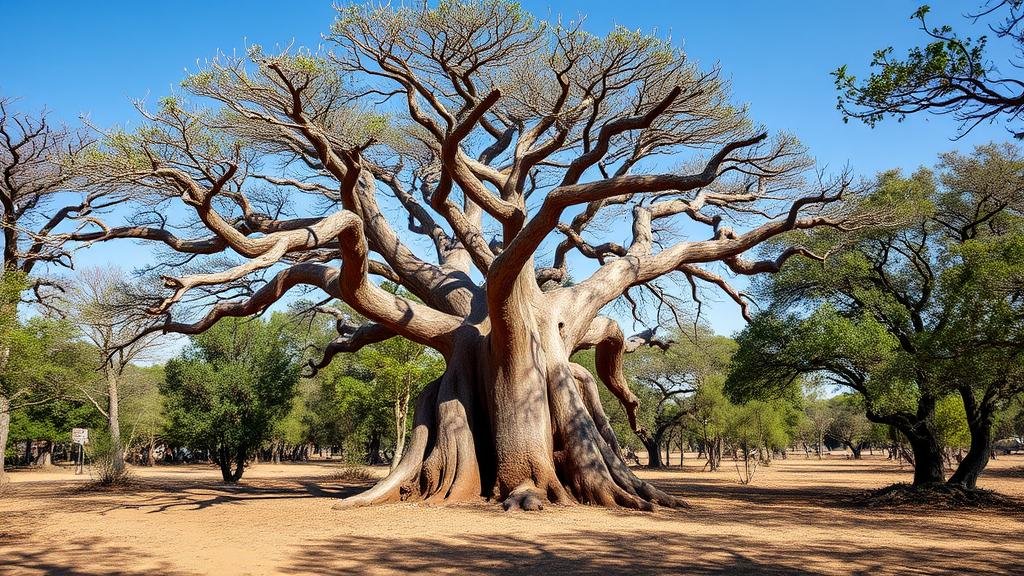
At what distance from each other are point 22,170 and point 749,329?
1734 cm

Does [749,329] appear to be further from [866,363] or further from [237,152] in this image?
[237,152]

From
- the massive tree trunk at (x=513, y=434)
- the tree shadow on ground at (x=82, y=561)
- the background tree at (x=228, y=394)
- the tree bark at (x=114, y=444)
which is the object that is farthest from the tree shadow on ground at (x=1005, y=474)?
the tree shadow on ground at (x=82, y=561)

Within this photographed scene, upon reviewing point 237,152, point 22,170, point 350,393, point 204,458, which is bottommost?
point 204,458

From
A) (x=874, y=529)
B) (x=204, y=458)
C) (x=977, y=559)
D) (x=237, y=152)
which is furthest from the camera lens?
(x=204, y=458)

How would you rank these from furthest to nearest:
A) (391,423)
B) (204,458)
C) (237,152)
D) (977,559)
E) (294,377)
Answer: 1. (204,458)
2. (391,423)
3. (294,377)
4. (237,152)
5. (977,559)

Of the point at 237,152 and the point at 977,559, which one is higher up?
the point at 237,152

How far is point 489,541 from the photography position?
274 inches

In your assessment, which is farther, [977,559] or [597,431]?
[597,431]

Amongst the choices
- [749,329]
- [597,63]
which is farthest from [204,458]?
[597,63]

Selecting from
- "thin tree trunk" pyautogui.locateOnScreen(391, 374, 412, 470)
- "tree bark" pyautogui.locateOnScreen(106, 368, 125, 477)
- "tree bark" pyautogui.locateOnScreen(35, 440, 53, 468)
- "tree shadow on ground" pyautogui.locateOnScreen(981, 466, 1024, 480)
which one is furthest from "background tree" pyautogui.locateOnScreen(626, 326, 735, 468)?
"tree bark" pyautogui.locateOnScreen(35, 440, 53, 468)

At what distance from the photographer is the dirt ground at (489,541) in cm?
553

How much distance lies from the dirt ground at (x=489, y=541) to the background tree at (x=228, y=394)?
10384 millimetres

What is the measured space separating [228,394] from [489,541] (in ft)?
55.1

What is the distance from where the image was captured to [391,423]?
118 feet
